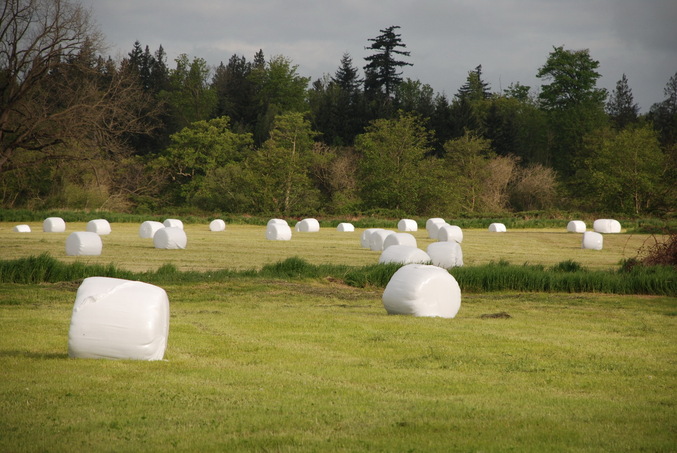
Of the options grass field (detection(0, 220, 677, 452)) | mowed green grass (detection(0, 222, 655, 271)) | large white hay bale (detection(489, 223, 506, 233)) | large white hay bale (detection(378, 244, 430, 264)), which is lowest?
grass field (detection(0, 220, 677, 452))

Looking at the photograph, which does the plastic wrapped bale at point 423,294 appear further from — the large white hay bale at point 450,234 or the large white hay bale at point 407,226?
the large white hay bale at point 407,226

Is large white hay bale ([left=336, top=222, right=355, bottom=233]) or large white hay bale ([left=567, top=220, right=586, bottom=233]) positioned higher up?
large white hay bale ([left=567, top=220, right=586, bottom=233])

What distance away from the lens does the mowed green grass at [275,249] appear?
93.4 ft

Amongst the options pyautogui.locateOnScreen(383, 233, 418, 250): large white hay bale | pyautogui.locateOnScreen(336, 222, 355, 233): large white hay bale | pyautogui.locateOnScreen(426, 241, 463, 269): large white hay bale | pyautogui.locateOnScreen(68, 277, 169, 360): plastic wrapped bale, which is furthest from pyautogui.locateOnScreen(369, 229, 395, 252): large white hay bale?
pyautogui.locateOnScreen(68, 277, 169, 360): plastic wrapped bale

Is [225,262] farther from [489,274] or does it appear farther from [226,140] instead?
[226,140]

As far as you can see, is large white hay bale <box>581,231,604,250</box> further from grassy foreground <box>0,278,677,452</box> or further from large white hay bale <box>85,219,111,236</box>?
large white hay bale <box>85,219,111,236</box>

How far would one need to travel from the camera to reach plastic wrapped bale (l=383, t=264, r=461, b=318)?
15.0m

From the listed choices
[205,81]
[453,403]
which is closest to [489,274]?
[453,403]

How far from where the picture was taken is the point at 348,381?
9.01 metres

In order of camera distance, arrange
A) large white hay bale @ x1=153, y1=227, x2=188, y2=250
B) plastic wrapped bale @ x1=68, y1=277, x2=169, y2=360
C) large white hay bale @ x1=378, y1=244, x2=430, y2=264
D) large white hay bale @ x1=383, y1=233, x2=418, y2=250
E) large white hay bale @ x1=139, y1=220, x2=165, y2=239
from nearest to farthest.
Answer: plastic wrapped bale @ x1=68, y1=277, x2=169, y2=360 < large white hay bale @ x1=378, y1=244, x2=430, y2=264 < large white hay bale @ x1=383, y1=233, x2=418, y2=250 < large white hay bale @ x1=153, y1=227, x2=188, y2=250 < large white hay bale @ x1=139, y1=220, x2=165, y2=239

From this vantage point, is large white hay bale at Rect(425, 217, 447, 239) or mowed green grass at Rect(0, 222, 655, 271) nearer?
mowed green grass at Rect(0, 222, 655, 271)

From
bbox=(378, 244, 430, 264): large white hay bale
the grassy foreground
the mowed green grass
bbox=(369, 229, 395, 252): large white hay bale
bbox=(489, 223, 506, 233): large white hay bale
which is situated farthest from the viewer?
bbox=(489, 223, 506, 233): large white hay bale

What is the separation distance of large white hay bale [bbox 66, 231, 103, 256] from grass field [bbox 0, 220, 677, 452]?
12347mm

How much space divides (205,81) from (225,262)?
265 feet
